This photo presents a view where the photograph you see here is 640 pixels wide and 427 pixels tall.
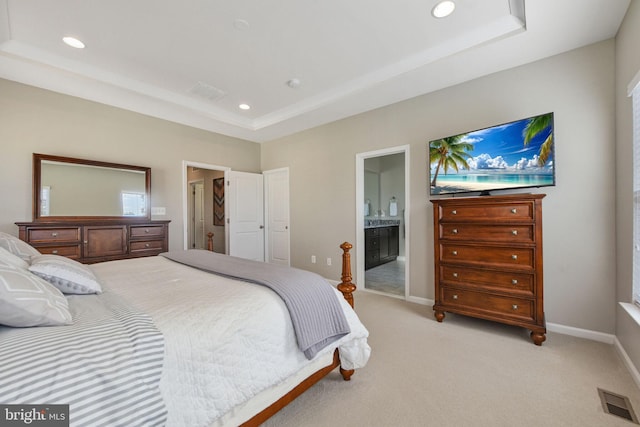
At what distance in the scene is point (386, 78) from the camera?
3006 millimetres

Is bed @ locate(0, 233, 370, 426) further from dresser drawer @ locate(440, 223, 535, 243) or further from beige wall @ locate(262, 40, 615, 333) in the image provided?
beige wall @ locate(262, 40, 615, 333)

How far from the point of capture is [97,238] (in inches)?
123

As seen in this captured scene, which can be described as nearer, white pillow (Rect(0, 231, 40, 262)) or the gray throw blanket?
the gray throw blanket

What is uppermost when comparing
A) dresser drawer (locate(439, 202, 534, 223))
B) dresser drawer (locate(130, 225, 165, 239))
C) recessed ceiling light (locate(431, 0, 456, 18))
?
recessed ceiling light (locate(431, 0, 456, 18))

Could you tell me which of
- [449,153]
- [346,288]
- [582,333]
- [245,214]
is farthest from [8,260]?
[582,333]

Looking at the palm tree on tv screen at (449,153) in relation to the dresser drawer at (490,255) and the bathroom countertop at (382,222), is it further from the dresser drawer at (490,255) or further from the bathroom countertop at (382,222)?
the bathroom countertop at (382,222)

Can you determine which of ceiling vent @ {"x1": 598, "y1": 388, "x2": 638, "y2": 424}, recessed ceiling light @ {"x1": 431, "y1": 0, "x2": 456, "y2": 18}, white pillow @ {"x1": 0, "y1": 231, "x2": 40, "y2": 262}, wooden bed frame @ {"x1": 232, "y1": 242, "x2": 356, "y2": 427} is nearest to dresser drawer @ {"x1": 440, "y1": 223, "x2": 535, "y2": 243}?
ceiling vent @ {"x1": 598, "y1": 388, "x2": 638, "y2": 424}

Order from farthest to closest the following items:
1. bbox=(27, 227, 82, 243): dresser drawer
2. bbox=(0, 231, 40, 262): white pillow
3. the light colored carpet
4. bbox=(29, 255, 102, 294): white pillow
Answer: bbox=(27, 227, 82, 243): dresser drawer
bbox=(0, 231, 40, 262): white pillow
the light colored carpet
bbox=(29, 255, 102, 294): white pillow

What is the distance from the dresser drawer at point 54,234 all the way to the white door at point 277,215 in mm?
2879

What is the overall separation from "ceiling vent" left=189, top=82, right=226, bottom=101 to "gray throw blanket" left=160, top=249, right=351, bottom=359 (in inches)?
100

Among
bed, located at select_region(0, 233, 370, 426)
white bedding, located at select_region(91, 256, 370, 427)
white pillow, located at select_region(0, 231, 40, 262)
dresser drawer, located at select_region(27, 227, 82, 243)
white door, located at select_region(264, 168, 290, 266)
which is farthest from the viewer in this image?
white door, located at select_region(264, 168, 290, 266)

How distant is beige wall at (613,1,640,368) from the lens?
185 cm

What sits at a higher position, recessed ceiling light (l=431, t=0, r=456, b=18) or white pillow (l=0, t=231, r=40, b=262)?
recessed ceiling light (l=431, t=0, r=456, b=18)

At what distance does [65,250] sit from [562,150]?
5.13 m
